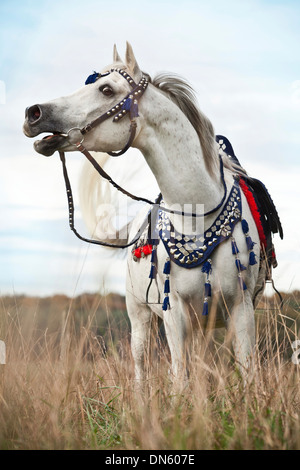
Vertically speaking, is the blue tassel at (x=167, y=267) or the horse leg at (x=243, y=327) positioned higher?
the blue tassel at (x=167, y=267)

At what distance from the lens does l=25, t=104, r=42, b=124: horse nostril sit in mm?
3385

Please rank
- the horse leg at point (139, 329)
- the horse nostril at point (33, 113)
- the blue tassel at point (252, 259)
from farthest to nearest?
1. the horse leg at point (139, 329)
2. the blue tassel at point (252, 259)
3. the horse nostril at point (33, 113)

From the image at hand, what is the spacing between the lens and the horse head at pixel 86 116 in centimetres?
339

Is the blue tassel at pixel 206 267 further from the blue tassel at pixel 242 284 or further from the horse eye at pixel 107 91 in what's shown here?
the horse eye at pixel 107 91

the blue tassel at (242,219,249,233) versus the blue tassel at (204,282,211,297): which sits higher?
the blue tassel at (242,219,249,233)

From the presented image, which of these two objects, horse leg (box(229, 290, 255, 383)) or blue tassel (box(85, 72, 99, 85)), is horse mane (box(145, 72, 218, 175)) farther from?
horse leg (box(229, 290, 255, 383))

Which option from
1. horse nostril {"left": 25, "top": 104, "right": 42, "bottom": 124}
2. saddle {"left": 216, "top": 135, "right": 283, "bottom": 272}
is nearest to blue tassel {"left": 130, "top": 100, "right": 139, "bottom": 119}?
horse nostril {"left": 25, "top": 104, "right": 42, "bottom": 124}

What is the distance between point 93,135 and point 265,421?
1888 millimetres

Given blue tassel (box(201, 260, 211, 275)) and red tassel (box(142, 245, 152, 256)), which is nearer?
blue tassel (box(201, 260, 211, 275))

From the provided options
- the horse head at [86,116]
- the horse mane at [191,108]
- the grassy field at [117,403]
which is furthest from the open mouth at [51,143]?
the grassy field at [117,403]

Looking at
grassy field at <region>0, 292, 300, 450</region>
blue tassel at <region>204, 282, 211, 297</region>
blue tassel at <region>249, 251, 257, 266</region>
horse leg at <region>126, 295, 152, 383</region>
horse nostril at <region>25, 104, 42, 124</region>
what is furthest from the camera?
horse leg at <region>126, 295, 152, 383</region>

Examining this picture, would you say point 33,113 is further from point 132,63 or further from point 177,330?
point 177,330
